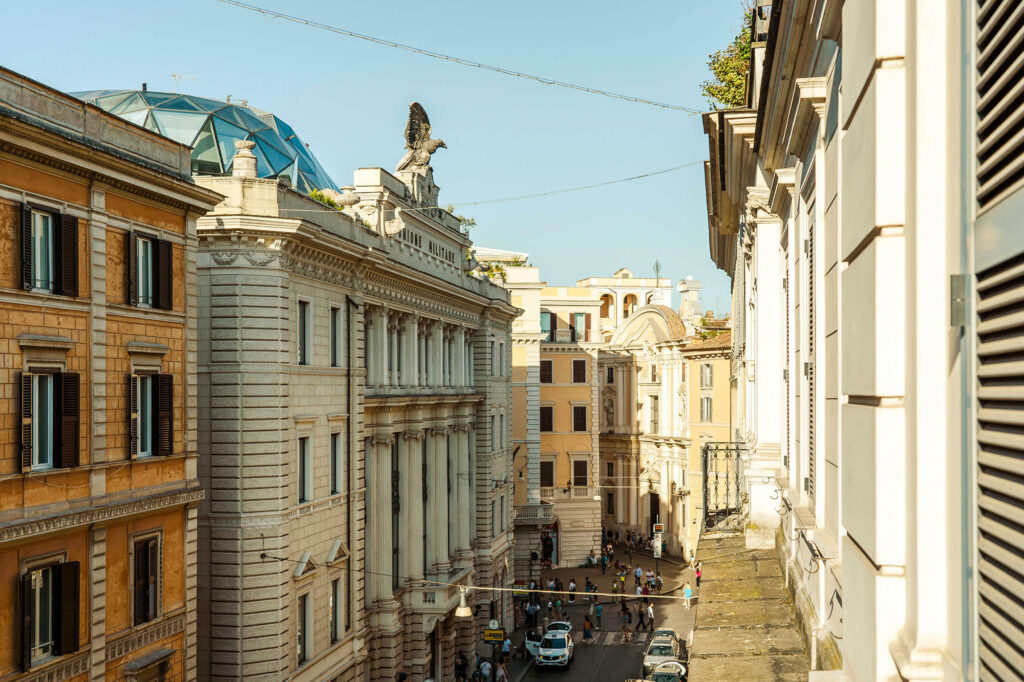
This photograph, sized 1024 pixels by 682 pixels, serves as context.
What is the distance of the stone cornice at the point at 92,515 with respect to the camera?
48.2ft

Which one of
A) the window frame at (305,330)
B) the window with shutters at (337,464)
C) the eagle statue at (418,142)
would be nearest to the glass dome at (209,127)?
the eagle statue at (418,142)

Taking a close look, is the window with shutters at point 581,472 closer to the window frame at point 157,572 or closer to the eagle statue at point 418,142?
the eagle statue at point 418,142

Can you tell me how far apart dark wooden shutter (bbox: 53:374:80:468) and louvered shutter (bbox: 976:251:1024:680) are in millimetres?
14761

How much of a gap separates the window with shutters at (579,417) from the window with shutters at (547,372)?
2.23 m

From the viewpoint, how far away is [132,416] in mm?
17750

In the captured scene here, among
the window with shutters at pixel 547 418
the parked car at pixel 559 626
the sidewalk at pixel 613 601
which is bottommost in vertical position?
the sidewalk at pixel 613 601

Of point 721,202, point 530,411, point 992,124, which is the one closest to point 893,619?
point 992,124

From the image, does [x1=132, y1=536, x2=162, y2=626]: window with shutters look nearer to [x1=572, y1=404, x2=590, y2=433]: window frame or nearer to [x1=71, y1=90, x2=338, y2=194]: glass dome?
[x1=71, y1=90, x2=338, y2=194]: glass dome

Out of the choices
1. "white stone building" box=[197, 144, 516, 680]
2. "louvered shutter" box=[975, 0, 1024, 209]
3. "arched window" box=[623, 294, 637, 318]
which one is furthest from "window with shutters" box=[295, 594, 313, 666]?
"arched window" box=[623, 294, 637, 318]

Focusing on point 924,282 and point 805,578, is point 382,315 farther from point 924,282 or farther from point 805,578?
point 924,282

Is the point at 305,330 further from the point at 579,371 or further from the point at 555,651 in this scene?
the point at 579,371

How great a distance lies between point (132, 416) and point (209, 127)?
19.4 metres

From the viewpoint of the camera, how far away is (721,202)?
23672 millimetres

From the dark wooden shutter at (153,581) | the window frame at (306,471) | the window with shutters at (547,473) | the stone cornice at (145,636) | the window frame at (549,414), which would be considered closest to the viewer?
the stone cornice at (145,636)
